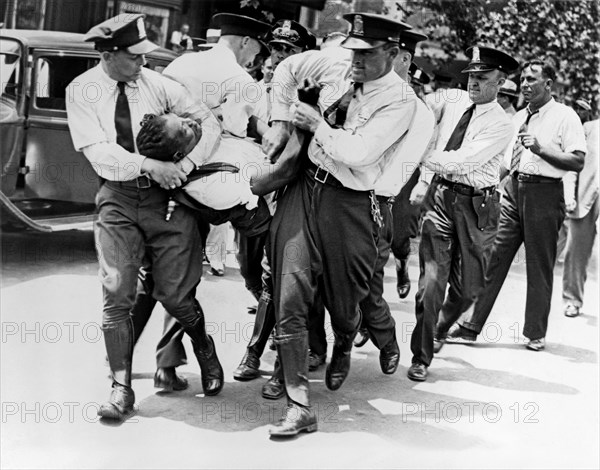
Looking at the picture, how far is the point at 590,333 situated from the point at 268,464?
12.3 ft

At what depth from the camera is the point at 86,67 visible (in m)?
7.05

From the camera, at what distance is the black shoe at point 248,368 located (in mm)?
5215

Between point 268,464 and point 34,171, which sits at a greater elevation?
point 34,171

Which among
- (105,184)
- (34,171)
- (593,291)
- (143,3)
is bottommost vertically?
(593,291)

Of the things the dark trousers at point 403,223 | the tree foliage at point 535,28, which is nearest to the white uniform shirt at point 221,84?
the dark trousers at point 403,223

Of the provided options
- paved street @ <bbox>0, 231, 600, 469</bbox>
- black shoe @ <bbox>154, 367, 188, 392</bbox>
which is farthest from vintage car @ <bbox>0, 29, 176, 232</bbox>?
black shoe @ <bbox>154, 367, 188, 392</bbox>

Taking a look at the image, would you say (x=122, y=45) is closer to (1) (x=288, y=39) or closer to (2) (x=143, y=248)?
(2) (x=143, y=248)

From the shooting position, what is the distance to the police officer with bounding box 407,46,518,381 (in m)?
5.58

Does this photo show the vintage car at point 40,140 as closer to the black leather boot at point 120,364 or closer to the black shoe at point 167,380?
the black shoe at point 167,380

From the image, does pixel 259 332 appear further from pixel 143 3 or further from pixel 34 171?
pixel 143 3

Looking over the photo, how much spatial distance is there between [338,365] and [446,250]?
47.8 inches

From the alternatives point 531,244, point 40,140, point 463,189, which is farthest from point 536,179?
point 40,140

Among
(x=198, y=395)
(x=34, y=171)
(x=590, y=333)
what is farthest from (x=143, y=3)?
(x=590, y=333)

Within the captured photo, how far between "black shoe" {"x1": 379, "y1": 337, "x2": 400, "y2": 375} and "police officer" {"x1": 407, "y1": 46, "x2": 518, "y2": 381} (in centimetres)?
19
